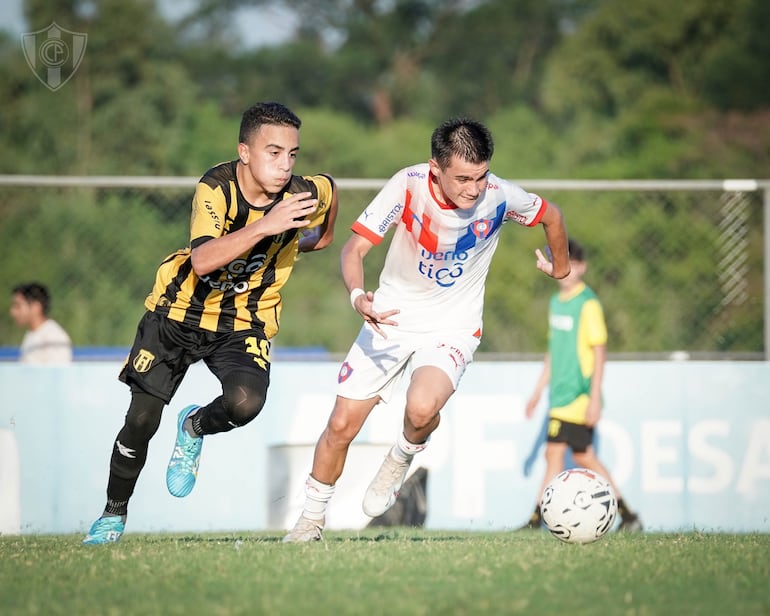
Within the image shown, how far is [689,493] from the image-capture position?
10.6m

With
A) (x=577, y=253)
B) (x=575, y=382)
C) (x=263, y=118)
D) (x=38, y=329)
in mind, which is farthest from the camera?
(x=38, y=329)

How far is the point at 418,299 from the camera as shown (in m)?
7.07

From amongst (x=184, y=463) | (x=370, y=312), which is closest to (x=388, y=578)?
(x=370, y=312)

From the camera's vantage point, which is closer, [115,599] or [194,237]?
[115,599]

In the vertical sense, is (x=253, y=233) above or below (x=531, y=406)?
above

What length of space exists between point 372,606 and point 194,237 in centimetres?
245

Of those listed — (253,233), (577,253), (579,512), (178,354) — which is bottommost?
(579,512)

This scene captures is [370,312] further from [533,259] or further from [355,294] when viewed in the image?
[533,259]

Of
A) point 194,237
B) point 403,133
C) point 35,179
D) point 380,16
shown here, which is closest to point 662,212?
point 35,179

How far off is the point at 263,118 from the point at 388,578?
269cm

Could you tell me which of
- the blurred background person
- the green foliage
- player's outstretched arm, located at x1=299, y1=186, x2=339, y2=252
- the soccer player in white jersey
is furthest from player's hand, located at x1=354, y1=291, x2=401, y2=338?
the green foliage

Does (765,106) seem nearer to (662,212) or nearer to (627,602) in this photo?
(662,212)

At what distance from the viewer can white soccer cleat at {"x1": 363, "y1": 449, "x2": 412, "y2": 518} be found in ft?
23.3

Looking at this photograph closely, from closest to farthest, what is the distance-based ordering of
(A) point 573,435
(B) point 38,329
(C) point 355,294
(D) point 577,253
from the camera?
(C) point 355,294, (A) point 573,435, (D) point 577,253, (B) point 38,329
